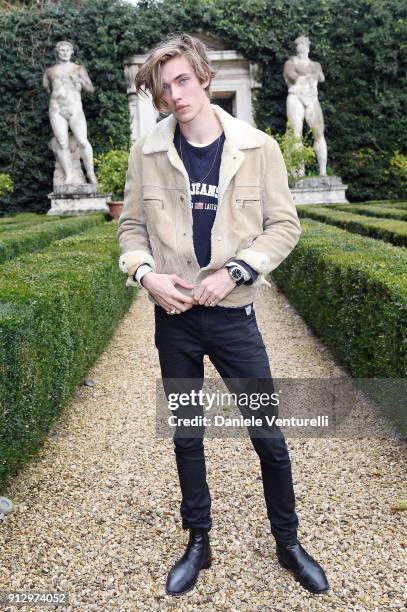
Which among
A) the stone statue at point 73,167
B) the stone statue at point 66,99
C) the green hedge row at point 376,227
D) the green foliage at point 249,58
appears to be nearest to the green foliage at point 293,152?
the green foliage at point 249,58

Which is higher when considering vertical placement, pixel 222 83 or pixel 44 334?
pixel 222 83

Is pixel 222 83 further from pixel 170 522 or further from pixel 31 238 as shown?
pixel 170 522

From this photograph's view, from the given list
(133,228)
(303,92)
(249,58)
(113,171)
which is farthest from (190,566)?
(249,58)

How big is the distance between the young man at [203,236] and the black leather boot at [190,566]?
0.8 inches

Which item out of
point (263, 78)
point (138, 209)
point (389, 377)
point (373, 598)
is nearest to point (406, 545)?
point (373, 598)

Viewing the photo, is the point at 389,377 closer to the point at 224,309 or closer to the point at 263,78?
the point at 224,309

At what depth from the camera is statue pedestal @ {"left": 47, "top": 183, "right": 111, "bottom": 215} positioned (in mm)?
12477

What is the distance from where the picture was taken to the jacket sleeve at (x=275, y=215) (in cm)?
167

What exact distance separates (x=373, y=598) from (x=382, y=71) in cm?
1431

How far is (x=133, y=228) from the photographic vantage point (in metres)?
1.81

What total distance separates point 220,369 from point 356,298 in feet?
5.72

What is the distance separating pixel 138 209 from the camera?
1.79 m

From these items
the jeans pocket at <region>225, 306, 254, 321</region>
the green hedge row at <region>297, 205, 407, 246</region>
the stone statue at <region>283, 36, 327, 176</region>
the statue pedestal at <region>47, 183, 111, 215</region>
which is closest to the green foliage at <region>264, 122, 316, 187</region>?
the stone statue at <region>283, 36, 327, 176</region>

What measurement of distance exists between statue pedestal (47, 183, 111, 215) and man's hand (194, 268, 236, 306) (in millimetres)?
11146
